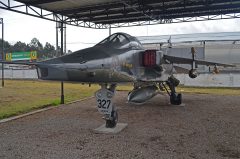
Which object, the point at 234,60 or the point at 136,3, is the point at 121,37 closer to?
the point at 136,3

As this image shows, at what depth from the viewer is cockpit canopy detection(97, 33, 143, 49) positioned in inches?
354

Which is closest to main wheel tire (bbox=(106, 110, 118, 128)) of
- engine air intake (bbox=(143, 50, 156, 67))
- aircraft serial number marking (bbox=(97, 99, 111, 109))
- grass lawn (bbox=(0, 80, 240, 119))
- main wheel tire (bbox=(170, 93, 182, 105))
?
aircraft serial number marking (bbox=(97, 99, 111, 109))

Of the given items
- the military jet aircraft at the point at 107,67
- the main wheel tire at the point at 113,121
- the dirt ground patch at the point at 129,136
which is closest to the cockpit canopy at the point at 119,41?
the military jet aircraft at the point at 107,67

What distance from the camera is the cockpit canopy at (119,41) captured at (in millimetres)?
8984

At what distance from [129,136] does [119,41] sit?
10.4ft

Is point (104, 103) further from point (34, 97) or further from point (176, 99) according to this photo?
point (34, 97)

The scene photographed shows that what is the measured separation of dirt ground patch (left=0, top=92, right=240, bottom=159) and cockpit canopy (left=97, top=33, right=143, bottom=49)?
112 inches

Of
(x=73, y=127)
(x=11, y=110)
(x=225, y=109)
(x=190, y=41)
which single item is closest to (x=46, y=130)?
(x=73, y=127)

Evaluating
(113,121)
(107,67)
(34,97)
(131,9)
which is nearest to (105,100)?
(113,121)

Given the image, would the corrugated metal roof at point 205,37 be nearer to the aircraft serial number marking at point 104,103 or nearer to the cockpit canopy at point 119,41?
the cockpit canopy at point 119,41

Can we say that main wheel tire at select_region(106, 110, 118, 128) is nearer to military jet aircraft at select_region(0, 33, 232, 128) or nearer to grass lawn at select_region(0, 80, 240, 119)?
military jet aircraft at select_region(0, 33, 232, 128)

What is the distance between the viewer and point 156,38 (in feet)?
166

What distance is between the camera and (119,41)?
367 inches

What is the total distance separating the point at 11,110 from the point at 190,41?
116 feet
